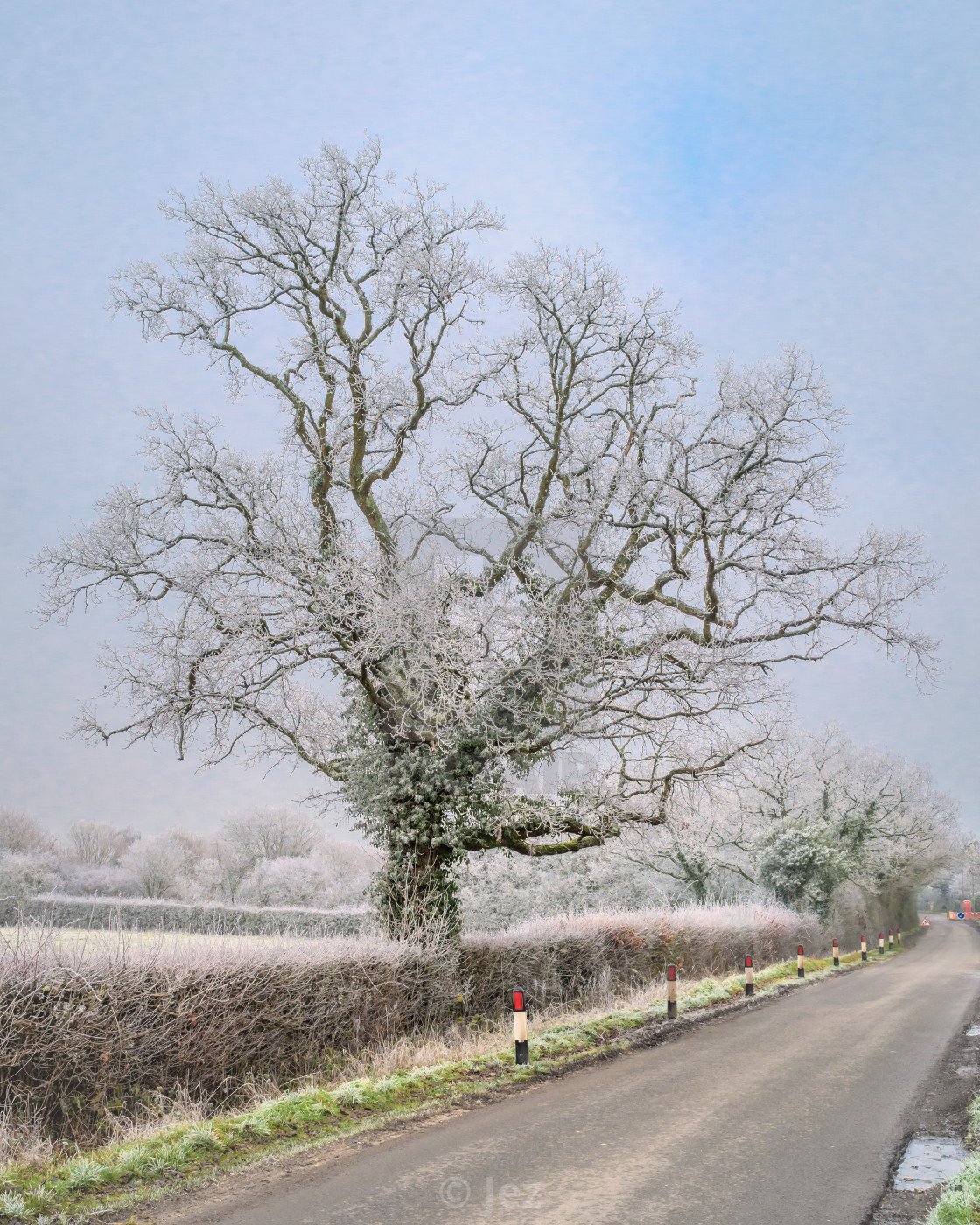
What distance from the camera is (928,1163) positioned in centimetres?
666

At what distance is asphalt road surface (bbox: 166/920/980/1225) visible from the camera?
17.9 feet

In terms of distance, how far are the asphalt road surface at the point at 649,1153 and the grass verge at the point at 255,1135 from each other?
438 mm

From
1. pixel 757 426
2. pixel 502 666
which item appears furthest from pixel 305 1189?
pixel 757 426

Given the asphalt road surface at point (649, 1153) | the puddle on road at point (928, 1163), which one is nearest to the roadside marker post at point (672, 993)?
the asphalt road surface at point (649, 1153)

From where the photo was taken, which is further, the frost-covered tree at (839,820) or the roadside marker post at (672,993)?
the frost-covered tree at (839,820)

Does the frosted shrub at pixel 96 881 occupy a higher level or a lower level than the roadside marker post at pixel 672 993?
higher

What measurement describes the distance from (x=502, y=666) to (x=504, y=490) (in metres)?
5.09

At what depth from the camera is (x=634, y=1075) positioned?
9.56 meters

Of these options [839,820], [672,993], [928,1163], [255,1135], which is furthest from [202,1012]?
[839,820]

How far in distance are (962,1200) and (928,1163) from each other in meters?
1.59

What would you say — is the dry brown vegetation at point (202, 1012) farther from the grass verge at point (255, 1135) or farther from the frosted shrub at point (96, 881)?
the frosted shrub at point (96, 881)

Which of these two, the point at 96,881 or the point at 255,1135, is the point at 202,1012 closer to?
the point at 255,1135

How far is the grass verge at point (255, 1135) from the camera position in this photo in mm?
5824

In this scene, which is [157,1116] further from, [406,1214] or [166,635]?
[166,635]
